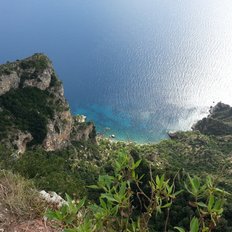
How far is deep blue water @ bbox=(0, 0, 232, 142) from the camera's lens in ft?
221

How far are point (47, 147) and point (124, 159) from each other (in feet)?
112

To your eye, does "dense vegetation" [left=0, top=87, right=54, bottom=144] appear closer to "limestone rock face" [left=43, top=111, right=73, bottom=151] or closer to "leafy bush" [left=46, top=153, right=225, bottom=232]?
"limestone rock face" [left=43, top=111, right=73, bottom=151]

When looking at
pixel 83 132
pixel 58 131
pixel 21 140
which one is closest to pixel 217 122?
pixel 83 132

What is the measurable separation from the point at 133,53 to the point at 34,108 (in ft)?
172

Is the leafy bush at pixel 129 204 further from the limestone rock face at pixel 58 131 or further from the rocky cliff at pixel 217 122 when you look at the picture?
the rocky cliff at pixel 217 122

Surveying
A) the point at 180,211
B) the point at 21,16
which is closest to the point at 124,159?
the point at 180,211

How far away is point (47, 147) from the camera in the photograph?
119ft

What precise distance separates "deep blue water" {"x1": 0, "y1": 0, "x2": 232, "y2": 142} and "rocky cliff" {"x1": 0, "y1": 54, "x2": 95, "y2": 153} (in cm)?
1285

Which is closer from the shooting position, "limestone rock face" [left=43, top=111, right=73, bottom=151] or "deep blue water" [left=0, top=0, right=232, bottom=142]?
"limestone rock face" [left=43, top=111, right=73, bottom=151]

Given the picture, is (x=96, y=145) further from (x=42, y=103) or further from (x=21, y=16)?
(x=21, y=16)

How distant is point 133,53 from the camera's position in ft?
285

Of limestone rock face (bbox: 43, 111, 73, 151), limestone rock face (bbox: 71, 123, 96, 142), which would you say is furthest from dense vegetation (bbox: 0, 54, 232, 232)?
limestone rock face (bbox: 43, 111, 73, 151)

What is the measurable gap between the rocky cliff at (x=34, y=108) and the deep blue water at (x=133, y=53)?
1285 cm

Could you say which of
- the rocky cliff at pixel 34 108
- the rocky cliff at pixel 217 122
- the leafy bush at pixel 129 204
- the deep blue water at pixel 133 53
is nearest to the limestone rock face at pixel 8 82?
the rocky cliff at pixel 34 108
